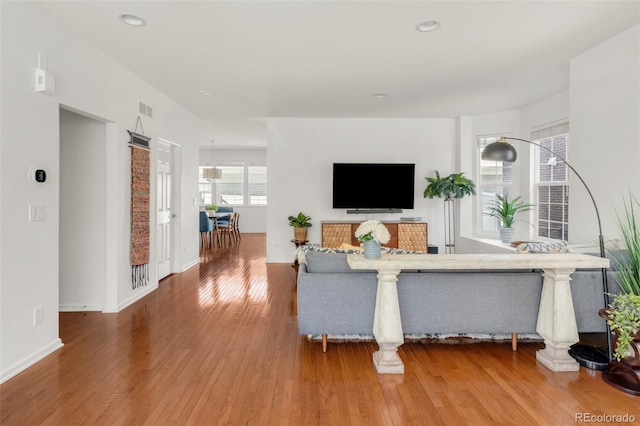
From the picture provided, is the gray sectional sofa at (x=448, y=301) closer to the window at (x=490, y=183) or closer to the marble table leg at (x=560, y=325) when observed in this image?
the marble table leg at (x=560, y=325)

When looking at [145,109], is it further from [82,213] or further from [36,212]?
[36,212]

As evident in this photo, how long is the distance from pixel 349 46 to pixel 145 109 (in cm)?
267

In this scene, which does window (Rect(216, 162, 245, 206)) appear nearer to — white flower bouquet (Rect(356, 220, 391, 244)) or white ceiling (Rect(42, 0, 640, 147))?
white ceiling (Rect(42, 0, 640, 147))

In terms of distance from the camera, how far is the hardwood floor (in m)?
2.13

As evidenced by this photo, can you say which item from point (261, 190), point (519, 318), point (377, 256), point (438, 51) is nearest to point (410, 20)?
point (438, 51)

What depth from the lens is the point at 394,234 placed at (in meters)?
6.51

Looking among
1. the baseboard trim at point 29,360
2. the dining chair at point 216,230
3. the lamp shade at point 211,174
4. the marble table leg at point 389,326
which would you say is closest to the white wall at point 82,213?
the baseboard trim at point 29,360

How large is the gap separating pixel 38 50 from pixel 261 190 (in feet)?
29.7

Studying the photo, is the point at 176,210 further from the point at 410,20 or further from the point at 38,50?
the point at 410,20

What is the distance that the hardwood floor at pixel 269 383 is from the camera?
213 cm

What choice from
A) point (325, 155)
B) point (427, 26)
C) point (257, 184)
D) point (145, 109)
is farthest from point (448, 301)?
point (257, 184)

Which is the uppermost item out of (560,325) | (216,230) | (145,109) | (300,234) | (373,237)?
(145,109)

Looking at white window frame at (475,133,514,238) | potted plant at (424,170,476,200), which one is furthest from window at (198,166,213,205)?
white window frame at (475,133,514,238)

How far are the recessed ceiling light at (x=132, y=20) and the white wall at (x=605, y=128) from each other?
4.06 m
